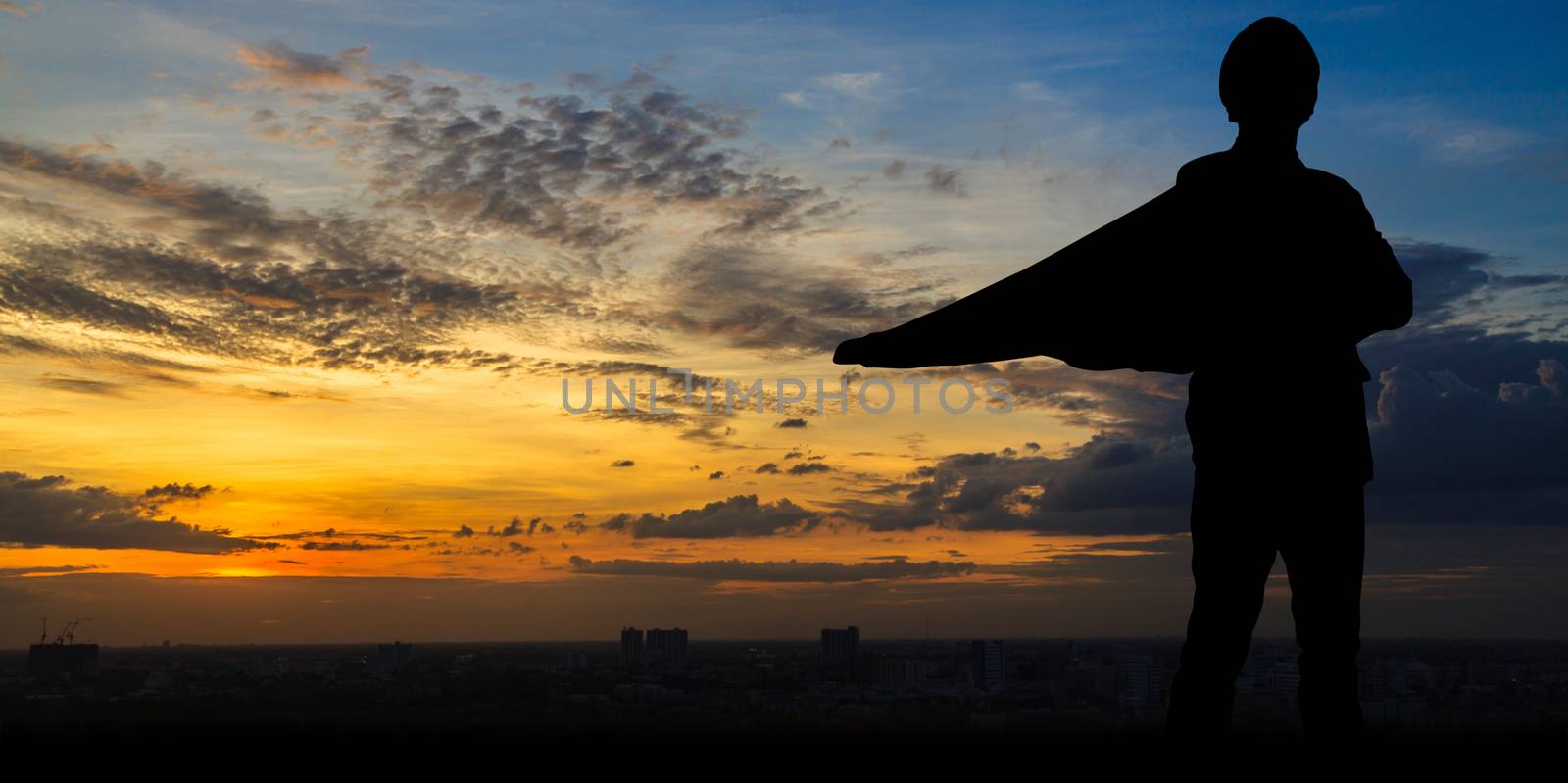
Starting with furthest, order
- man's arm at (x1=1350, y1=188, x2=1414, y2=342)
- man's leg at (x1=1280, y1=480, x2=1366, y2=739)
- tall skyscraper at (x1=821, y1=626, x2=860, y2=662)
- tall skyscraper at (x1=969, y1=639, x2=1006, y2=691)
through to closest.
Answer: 1. tall skyscraper at (x1=821, y1=626, x2=860, y2=662)
2. tall skyscraper at (x1=969, y1=639, x2=1006, y2=691)
3. man's arm at (x1=1350, y1=188, x2=1414, y2=342)
4. man's leg at (x1=1280, y1=480, x2=1366, y2=739)

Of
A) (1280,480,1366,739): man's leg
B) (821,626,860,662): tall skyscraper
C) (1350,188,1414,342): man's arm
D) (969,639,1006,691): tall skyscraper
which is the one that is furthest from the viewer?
(821,626,860,662): tall skyscraper

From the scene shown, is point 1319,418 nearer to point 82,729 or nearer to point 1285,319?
point 1285,319

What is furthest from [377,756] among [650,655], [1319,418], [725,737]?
[650,655]

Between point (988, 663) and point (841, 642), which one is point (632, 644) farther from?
point (988, 663)

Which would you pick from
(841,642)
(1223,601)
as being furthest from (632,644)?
(1223,601)

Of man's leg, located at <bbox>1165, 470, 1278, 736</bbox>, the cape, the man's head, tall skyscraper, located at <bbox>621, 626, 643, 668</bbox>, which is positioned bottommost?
tall skyscraper, located at <bbox>621, 626, 643, 668</bbox>

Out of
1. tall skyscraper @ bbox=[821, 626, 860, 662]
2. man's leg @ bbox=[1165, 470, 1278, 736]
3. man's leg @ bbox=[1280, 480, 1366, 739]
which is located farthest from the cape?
tall skyscraper @ bbox=[821, 626, 860, 662]

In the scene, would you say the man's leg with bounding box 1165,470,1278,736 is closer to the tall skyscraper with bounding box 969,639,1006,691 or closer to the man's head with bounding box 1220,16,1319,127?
the man's head with bounding box 1220,16,1319,127

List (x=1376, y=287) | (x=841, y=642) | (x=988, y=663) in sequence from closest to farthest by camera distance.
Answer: (x=1376, y=287), (x=988, y=663), (x=841, y=642)
